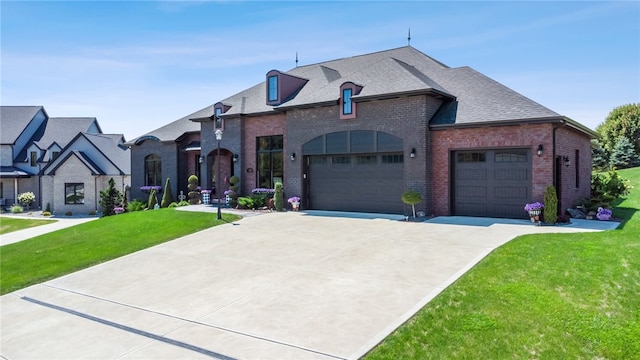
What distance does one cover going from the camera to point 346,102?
1775 cm

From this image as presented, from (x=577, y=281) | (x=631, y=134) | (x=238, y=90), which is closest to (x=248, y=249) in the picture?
(x=577, y=281)

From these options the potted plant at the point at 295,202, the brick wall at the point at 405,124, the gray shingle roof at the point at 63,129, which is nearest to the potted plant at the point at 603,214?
the brick wall at the point at 405,124

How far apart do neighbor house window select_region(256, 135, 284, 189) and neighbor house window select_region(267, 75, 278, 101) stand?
6.72 feet

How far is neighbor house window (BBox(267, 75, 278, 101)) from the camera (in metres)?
21.5

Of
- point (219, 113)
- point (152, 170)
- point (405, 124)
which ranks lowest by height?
point (152, 170)

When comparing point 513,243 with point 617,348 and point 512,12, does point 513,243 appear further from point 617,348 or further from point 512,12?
point 512,12

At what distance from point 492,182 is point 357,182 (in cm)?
551

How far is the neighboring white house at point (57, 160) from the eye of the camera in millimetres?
30875

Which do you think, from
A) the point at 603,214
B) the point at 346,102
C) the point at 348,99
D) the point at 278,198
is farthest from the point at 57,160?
the point at 603,214

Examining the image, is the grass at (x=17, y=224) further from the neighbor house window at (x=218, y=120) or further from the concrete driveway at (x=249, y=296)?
the concrete driveway at (x=249, y=296)

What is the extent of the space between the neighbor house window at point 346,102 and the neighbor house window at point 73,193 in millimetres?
23301

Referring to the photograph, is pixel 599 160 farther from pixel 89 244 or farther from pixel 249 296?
pixel 89 244

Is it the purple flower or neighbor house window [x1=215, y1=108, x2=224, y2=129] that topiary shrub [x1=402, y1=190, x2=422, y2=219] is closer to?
the purple flower

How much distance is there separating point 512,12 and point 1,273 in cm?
1726
